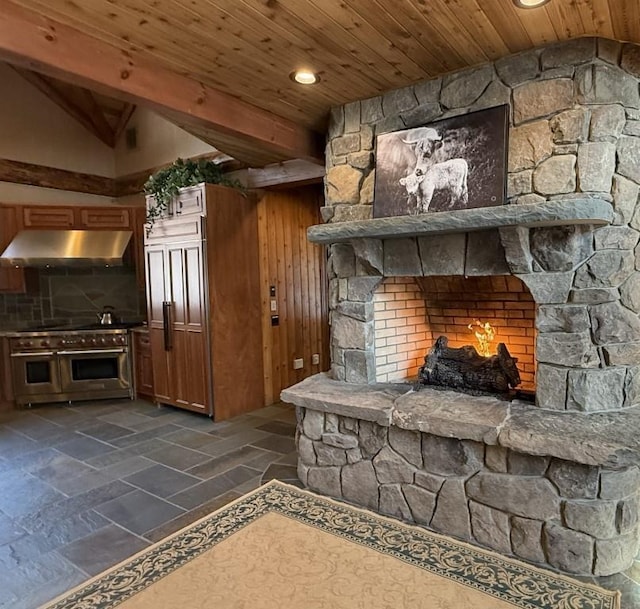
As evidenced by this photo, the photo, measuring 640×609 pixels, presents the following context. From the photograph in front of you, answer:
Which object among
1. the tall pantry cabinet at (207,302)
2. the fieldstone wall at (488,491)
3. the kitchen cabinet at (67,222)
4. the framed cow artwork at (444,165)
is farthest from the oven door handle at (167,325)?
the framed cow artwork at (444,165)

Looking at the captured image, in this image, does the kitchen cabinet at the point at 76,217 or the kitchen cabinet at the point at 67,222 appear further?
the kitchen cabinet at the point at 76,217

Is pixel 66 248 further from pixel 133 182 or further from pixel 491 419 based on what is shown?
pixel 491 419

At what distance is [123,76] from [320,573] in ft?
8.59

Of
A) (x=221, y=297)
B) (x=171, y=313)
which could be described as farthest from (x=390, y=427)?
(x=171, y=313)

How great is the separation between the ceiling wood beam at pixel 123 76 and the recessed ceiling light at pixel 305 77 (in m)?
0.46

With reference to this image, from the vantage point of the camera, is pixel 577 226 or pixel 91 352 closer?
pixel 577 226

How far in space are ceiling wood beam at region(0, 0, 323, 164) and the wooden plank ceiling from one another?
39 mm

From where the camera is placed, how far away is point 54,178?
6078 millimetres

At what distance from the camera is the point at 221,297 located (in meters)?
4.44

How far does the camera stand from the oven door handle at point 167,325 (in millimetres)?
4715

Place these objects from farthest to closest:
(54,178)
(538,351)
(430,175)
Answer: (54,178), (430,175), (538,351)

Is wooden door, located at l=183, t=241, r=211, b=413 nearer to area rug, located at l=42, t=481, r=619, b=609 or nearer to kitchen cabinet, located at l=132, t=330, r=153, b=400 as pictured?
kitchen cabinet, located at l=132, t=330, r=153, b=400

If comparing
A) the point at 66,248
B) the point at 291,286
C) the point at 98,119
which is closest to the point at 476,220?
the point at 291,286

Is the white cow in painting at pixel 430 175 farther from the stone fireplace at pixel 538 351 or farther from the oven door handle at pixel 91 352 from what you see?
the oven door handle at pixel 91 352
